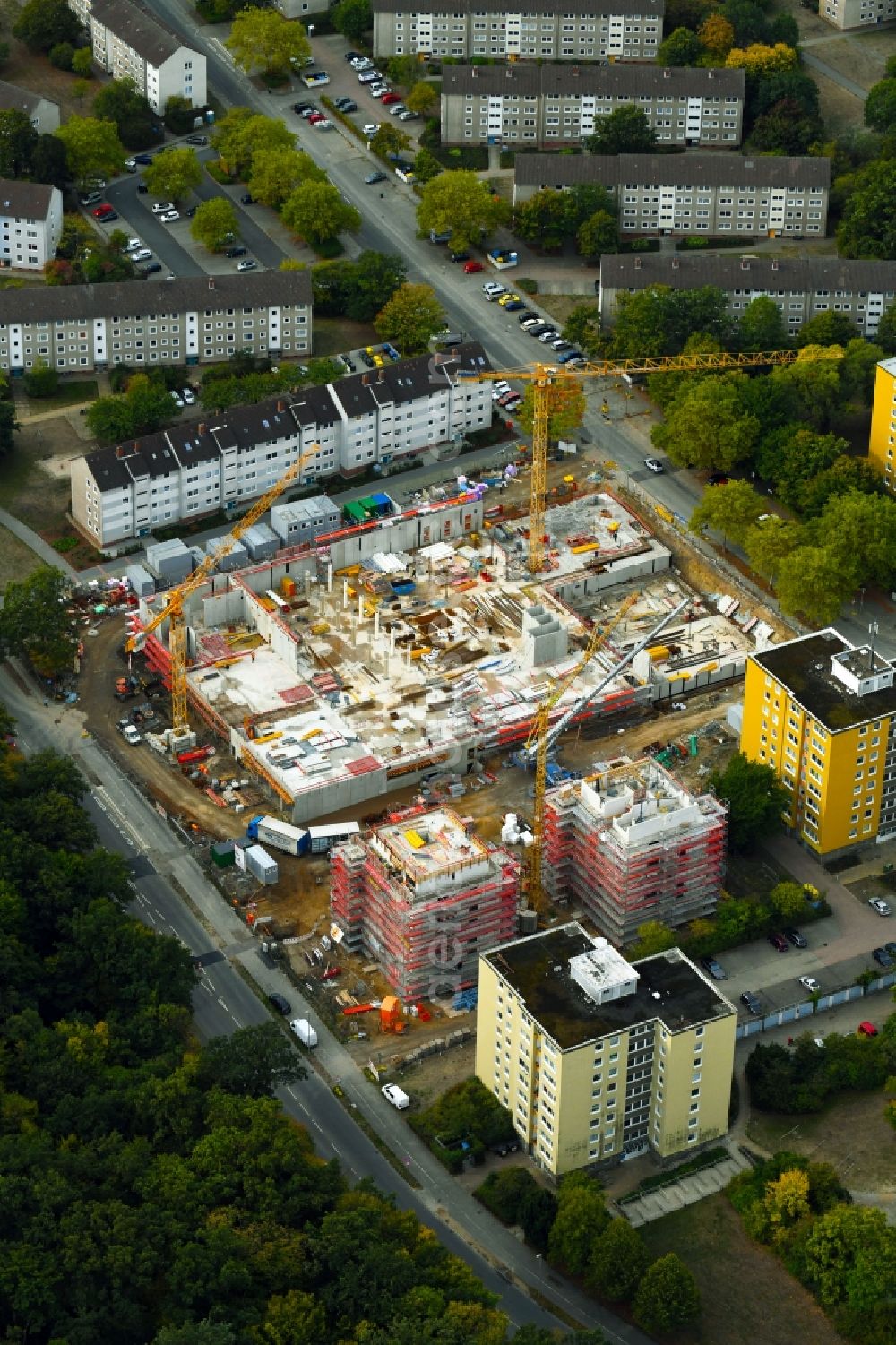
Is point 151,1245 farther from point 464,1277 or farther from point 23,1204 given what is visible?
point 464,1277

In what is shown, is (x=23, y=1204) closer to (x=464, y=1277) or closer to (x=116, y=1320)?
(x=116, y=1320)

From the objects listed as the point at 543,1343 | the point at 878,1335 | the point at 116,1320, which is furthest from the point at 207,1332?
the point at 878,1335

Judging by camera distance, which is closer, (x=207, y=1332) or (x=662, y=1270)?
(x=207, y=1332)

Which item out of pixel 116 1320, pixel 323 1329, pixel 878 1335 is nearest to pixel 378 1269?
pixel 323 1329

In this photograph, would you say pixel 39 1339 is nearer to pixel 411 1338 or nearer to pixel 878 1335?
pixel 411 1338

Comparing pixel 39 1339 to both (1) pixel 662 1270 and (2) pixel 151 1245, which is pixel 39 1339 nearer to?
(2) pixel 151 1245
